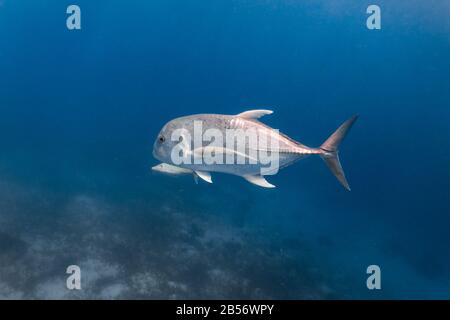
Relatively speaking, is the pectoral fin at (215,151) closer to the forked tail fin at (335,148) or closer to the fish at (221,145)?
the fish at (221,145)

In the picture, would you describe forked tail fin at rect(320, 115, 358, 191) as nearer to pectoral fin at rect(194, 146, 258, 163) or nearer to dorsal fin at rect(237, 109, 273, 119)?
dorsal fin at rect(237, 109, 273, 119)

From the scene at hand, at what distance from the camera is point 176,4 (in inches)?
2340

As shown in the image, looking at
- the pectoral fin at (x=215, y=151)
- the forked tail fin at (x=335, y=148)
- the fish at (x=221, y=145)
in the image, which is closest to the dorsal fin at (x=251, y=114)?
the fish at (x=221, y=145)

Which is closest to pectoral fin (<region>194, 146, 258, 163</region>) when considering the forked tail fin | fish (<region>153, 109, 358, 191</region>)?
fish (<region>153, 109, 358, 191</region>)

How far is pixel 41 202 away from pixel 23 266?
4615 mm

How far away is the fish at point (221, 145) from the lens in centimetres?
366

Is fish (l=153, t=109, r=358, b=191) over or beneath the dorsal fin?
beneath

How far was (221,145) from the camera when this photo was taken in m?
3.68

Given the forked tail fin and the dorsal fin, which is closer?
the dorsal fin

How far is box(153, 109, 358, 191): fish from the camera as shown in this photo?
3660mm

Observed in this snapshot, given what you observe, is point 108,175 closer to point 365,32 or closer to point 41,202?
point 41,202

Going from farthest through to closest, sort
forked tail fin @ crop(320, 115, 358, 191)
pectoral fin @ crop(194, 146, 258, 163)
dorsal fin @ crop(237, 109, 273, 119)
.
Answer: forked tail fin @ crop(320, 115, 358, 191) < dorsal fin @ crop(237, 109, 273, 119) < pectoral fin @ crop(194, 146, 258, 163)

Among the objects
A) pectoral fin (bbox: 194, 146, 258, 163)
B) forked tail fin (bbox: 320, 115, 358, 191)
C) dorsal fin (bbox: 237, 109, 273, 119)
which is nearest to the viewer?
pectoral fin (bbox: 194, 146, 258, 163)
